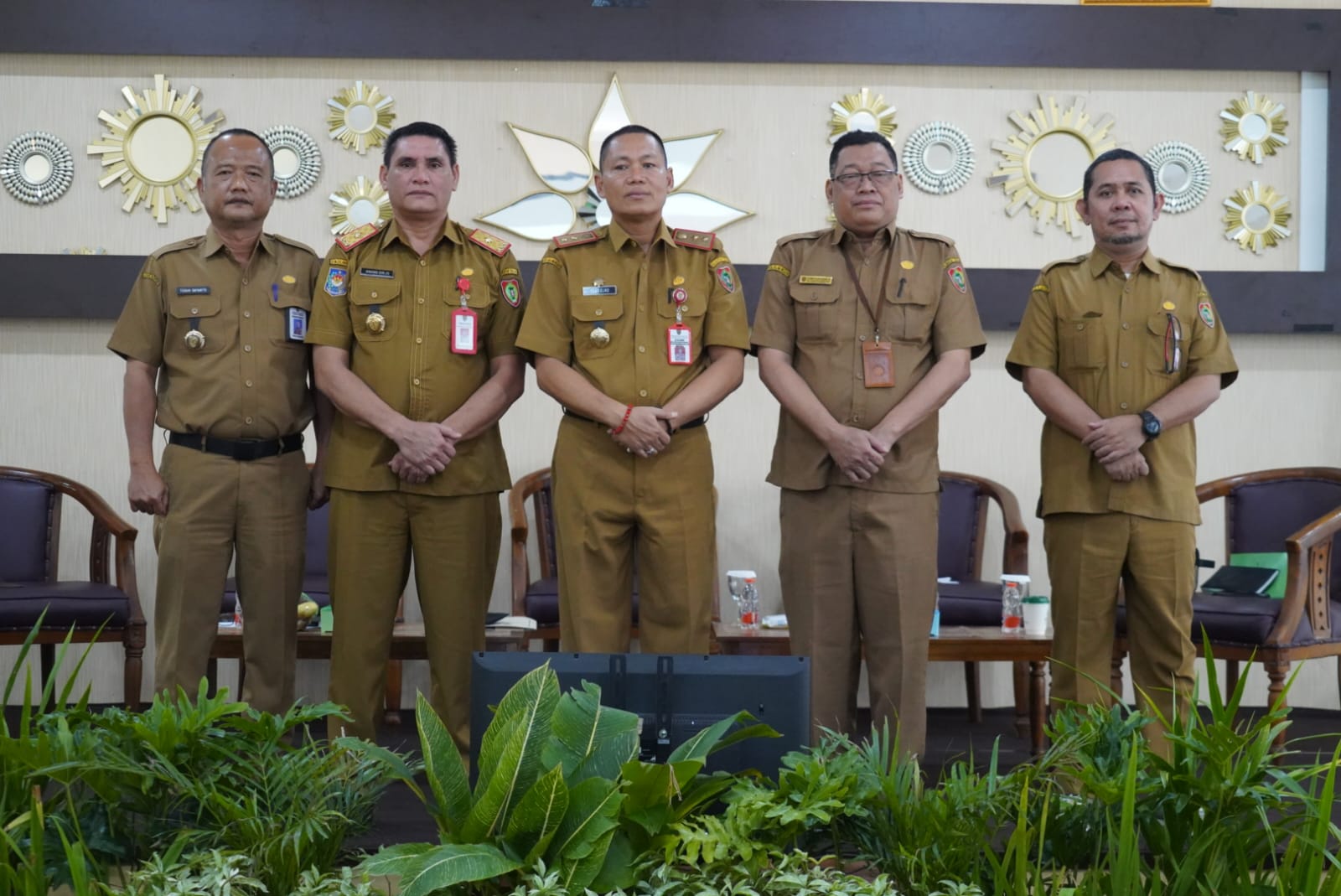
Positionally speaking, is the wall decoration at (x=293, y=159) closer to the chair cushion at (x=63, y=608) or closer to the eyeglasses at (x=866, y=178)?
the chair cushion at (x=63, y=608)

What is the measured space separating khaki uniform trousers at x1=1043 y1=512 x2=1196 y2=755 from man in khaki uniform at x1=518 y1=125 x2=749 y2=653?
89 cm

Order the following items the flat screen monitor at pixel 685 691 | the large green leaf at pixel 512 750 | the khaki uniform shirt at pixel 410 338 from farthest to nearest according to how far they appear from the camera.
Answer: the khaki uniform shirt at pixel 410 338 → the flat screen monitor at pixel 685 691 → the large green leaf at pixel 512 750

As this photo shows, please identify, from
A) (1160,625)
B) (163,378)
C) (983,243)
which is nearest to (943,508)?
(983,243)

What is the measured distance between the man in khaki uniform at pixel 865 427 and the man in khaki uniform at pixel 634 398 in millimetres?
179

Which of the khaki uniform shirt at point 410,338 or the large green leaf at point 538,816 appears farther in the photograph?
the khaki uniform shirt at point 410,338

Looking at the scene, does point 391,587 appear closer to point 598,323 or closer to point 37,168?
point 598,323

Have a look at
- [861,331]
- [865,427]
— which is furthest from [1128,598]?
[861,331]

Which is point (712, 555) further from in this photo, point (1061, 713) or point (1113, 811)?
point (1113, 811)

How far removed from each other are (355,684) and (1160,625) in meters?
1.93

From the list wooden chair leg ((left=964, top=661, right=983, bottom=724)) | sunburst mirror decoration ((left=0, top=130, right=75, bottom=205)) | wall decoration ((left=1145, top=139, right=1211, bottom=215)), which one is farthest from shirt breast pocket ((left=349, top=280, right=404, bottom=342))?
wall decoration ((left=1145, top=139, right=1211, bottom=215))

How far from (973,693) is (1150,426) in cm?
159

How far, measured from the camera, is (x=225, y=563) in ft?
10.5

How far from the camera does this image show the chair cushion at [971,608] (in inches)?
155

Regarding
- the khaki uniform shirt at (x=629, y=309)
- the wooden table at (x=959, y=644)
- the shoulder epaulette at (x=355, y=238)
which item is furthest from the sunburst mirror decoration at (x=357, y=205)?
the wooden table at (x=959, y=644)
